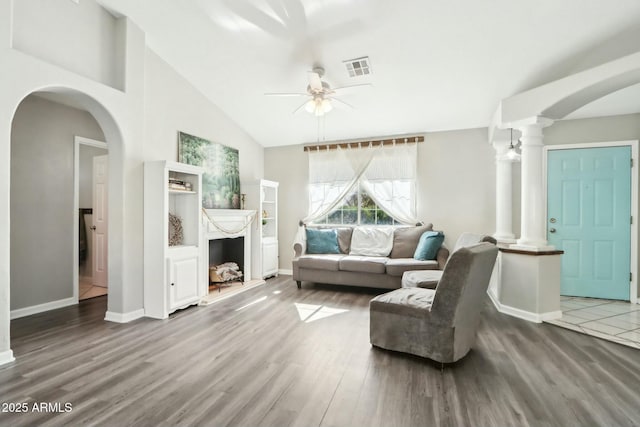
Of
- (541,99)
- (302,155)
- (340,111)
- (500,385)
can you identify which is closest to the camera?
(500,385)

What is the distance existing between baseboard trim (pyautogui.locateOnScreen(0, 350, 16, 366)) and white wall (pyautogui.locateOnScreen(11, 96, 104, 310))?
140 cm

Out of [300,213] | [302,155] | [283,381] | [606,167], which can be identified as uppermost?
[302,155]

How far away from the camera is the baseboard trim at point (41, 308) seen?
3.35 meters

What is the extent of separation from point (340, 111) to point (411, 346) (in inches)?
137

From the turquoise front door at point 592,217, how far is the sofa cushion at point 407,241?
1.73 meters

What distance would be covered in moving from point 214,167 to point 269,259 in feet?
5.85

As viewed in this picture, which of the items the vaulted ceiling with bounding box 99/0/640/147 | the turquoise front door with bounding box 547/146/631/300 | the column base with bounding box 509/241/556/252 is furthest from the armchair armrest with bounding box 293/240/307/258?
the turquoise front door with bounding box 547/146/631/300

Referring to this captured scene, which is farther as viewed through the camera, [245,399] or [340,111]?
[340,111]

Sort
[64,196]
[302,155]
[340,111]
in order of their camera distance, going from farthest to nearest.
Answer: [302,155]
[340,111]
[64,196]

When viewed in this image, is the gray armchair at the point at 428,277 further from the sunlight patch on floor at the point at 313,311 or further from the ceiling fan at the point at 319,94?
the ceiling fan at the point at 319,94

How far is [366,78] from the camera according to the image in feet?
12.6

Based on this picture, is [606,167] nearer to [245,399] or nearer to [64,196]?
[245,399]

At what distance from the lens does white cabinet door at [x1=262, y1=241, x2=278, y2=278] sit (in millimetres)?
5184

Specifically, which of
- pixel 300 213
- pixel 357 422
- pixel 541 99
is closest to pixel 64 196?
pixel 300 213
